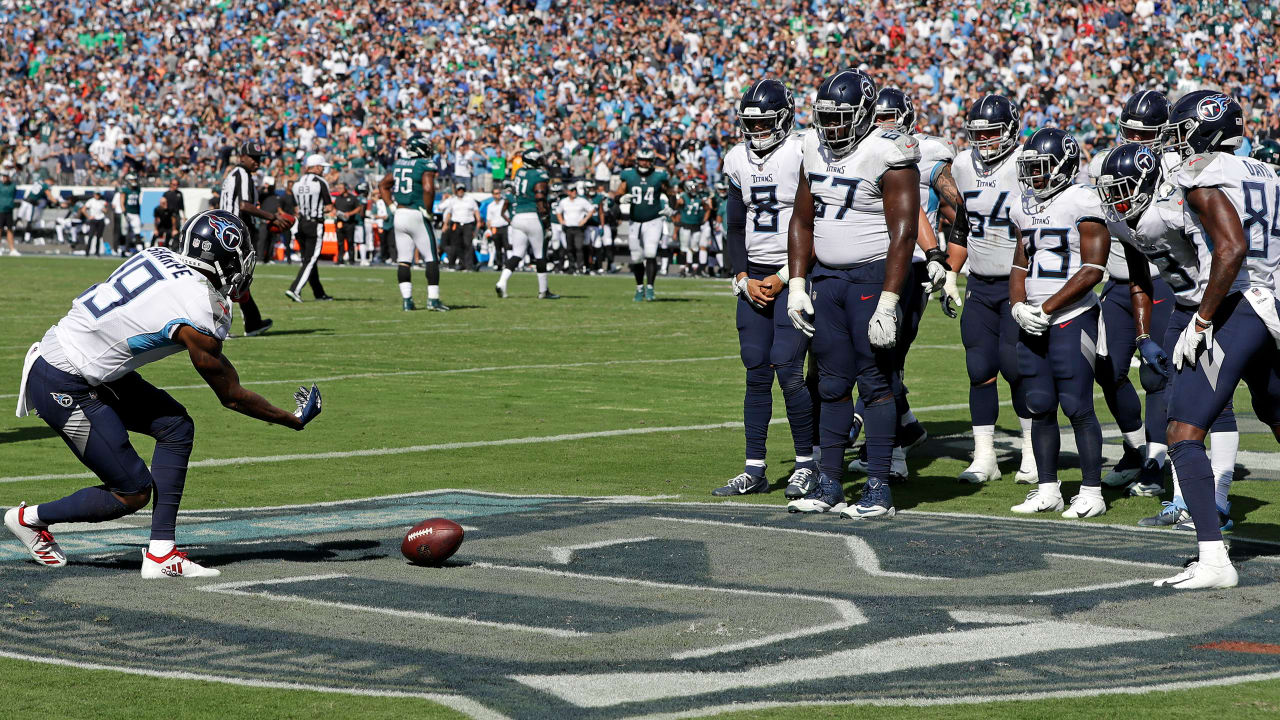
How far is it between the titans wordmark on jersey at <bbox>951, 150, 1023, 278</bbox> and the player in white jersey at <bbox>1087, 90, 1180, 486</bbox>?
1.66ft

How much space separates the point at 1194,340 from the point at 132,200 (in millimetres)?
35353

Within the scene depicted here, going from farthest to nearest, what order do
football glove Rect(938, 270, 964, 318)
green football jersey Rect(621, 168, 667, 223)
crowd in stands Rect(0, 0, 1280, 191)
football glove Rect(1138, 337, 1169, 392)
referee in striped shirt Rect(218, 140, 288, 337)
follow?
crowd in stands Rect(0, 0, 1280, 191), green football jersey Rect(621, 168, 667, 223), referee in striped shirt Rect(218, 140, 288, 337), football glove Rect(938, 270, 964, 318), football glove Rect(1138, 337, 1169, 392)

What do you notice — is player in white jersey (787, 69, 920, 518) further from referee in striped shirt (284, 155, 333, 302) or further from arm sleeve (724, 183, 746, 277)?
referee in striped shirt (284, 155, 333, 302)

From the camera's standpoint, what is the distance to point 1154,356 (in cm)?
743

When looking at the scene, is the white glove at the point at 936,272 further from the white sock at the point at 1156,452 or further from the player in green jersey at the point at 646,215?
the player in green jersey at the point at 646,215

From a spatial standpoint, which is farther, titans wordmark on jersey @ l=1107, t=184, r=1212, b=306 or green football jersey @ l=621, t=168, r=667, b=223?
green football jersey @ l=621, t=168, r=667, b=223

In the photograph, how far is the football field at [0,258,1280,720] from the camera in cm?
465

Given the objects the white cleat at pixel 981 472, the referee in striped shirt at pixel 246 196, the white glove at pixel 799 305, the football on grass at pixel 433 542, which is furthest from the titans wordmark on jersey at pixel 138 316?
the referee in striped shirt at pixel 246 196

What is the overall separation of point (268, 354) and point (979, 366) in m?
8.40

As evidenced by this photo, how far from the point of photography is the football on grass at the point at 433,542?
6461 millimetres

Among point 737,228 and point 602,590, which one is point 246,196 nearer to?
point 737,228

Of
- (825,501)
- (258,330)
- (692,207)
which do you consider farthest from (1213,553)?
(692,207)

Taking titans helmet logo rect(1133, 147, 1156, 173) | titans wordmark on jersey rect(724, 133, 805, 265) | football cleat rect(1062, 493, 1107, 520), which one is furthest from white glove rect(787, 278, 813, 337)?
titans helmet logo rect(1133, 147, 1156, 173)

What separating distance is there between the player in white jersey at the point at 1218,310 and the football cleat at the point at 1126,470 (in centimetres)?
266
